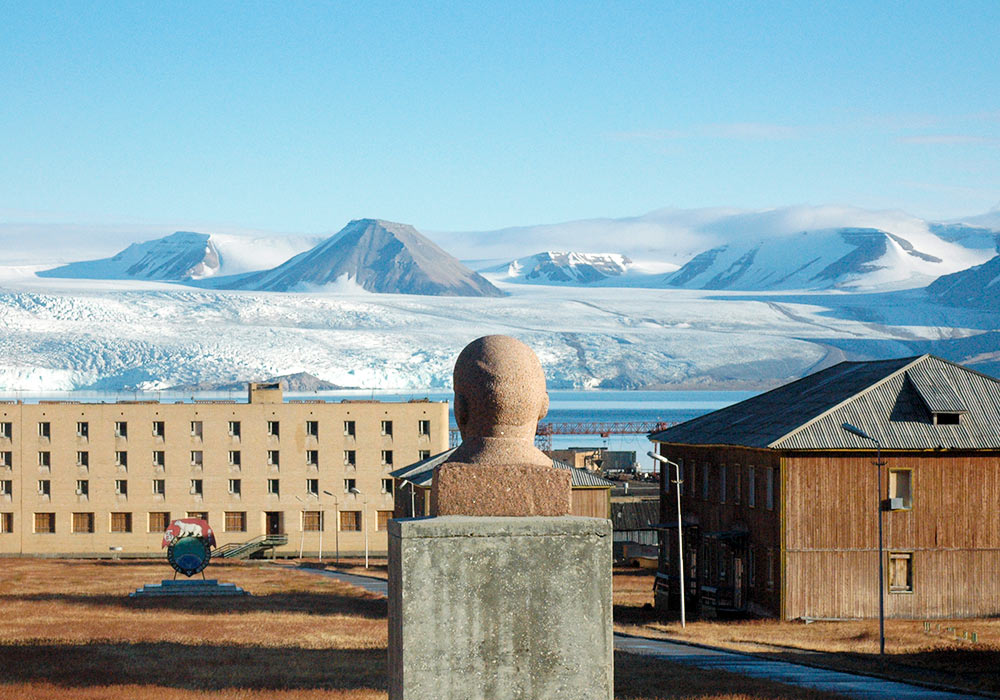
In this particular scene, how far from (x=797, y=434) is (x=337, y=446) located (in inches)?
2948

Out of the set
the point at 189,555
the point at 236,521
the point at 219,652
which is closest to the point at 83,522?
the point at 236,521

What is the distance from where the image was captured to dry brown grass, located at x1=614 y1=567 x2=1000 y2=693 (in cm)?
4188

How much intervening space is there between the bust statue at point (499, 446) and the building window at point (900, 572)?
46306mm

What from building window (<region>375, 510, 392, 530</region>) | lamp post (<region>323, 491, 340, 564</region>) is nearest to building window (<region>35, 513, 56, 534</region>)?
lamp post (<region>323, 491, 340, 564</region>)

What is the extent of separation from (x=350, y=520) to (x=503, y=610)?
116 m

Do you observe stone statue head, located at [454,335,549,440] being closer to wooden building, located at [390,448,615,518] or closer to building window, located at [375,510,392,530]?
wooden building, located at [390,448,615,518]

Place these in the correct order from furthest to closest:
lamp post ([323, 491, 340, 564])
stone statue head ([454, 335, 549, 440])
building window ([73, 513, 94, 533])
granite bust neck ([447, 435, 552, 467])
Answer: lamp post ([323, 491, 340, 564]) < building window ([73, 513, 94, 533]) < stone statue head ([454, 335, 549, 440]) < granite bust neck ([447, 435, 552, 467])

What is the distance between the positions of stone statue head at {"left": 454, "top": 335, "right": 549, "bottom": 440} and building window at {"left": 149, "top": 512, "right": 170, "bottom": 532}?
385ft

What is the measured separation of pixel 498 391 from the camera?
15.3 meters

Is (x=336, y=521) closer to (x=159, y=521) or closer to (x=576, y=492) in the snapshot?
(x=159, y=521)

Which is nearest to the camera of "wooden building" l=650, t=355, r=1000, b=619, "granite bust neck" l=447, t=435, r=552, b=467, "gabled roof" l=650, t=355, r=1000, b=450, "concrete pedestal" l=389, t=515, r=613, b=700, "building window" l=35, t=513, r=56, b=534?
"concrete pedestal" l=389, t=515, r=613, b=700

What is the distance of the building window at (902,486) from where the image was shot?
59.0m

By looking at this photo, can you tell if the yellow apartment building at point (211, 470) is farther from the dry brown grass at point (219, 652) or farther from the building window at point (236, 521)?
the dry brown grass at point (219, 652)

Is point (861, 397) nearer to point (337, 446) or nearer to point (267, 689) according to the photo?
point (267, 689)
